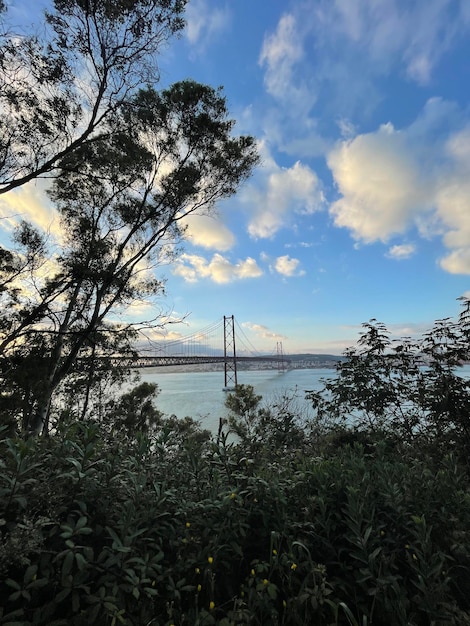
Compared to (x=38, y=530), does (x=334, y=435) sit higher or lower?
lower

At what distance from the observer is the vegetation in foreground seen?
0.68m

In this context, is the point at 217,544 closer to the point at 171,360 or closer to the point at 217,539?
the point at 217,539

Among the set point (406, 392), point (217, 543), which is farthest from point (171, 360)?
point (217, 543)

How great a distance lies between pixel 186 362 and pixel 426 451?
14.4 metres

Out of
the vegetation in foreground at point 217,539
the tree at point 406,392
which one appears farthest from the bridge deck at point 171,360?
the vegetation in foreground at point 217,539

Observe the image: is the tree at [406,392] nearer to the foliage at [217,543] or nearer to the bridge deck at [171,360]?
the foliage at [217,543]

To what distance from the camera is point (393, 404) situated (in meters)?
2.86

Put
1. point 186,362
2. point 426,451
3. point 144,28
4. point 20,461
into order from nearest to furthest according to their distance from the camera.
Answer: point 20,461 → point 426,451 → point 144,28 → point 186,362

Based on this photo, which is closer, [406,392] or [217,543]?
[217,543]

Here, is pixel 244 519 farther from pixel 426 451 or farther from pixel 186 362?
pixel 186 362

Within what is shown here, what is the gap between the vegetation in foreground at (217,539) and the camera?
677 millimetres

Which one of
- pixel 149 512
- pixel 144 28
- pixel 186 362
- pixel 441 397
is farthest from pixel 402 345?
pixel 186 362

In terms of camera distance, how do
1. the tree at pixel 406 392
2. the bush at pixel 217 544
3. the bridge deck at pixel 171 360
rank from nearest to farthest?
1. the bush at pixel 217 544
2. the tree at pixel 406 392
3. the bridge deck at pixel 171 360

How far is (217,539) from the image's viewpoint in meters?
0.83
